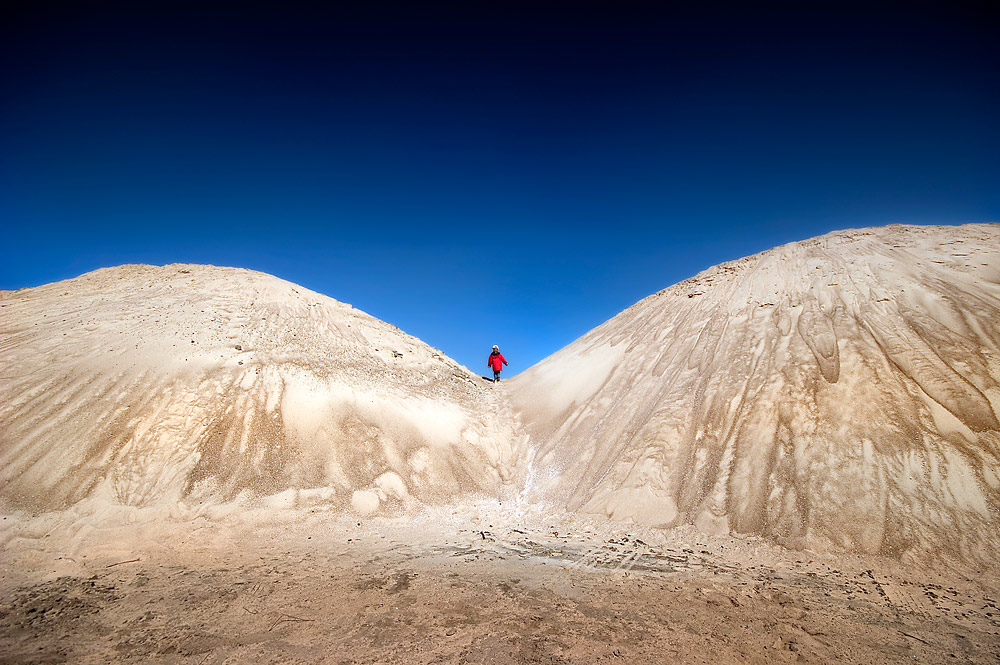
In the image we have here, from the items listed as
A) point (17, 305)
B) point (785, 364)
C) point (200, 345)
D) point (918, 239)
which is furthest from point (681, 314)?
point (17, 305)

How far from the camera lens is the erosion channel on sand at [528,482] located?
438cm

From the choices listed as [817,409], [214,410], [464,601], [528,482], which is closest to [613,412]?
[528,482]

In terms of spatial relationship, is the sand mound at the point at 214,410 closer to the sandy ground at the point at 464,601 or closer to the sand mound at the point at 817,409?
the sandy ground at the point at 464,601

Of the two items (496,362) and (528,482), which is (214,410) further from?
(496,362)

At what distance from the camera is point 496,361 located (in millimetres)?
16766

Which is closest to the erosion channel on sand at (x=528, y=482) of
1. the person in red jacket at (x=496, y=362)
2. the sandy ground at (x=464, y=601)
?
the sandy ground at (x=464, y=601)

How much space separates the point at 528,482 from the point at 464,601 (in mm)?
4987

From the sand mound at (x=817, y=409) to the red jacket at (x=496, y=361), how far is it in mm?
3888

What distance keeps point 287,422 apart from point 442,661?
686 centimetres

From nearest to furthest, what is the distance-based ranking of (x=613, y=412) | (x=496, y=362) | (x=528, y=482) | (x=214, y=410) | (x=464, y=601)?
(x=464, y=601) → (x=214, y=410) → (x=528, y=482) → (x=613, y=412) → (x=496, y=362)

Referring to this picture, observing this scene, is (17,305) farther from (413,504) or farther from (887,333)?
(887,333)

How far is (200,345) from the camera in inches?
403

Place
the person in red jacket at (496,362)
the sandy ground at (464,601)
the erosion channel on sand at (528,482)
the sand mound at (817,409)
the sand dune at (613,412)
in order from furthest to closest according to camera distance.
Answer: the person in red jacket at (496,362) → the sand dune at (613,412) → the sand mound at (817,409) → the erosion channel on sand at (528,482) → the sandy ground at (464,601)

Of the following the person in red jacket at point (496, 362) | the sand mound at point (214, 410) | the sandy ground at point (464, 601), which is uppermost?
the person in red jacket at point (496, 362)
